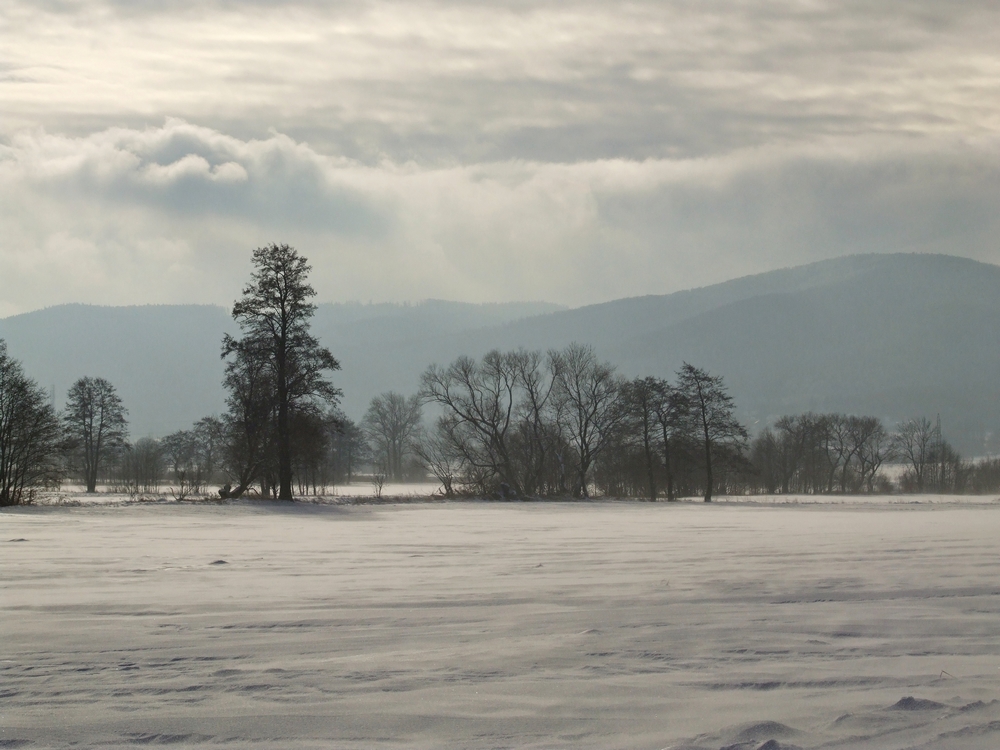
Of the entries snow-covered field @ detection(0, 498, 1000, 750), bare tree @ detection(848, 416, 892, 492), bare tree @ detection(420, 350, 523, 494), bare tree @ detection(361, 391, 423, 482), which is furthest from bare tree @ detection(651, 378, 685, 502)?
bare tree @ detection(361, 391, 423, 482)

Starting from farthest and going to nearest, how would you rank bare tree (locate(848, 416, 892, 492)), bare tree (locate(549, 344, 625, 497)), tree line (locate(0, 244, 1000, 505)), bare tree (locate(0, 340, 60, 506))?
1. bare tree (locate(848, 416, 892, 492))
2. bare tree (locate(549, 344, 625, 497))
3. tree line (locate(0, 244, 1000, 505))
4. bare tree (locate(0, 340, 60, 506))

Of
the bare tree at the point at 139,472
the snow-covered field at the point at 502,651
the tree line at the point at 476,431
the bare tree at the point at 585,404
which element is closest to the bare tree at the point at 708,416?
the tree line at the point at 476,431

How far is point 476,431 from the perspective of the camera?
58.2 metres

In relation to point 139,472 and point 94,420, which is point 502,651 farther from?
point 139,472

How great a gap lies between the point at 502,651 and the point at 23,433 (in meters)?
35.7

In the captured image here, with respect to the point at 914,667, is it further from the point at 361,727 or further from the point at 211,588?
the point at 211,588

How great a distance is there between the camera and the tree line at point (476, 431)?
39281 millimetres

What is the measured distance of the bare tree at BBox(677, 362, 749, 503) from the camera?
60.3 metres

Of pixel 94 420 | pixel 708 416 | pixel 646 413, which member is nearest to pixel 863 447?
pixel 708 416

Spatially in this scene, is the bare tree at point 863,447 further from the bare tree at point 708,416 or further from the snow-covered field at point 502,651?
the snow-covered field at point 502,651

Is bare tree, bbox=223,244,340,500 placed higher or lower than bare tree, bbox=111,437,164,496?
higher

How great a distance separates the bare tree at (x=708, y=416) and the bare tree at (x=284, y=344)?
96.2 feet

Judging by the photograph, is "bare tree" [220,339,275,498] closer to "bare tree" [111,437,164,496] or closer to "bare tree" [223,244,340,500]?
"bare tree" [223,244,340,500]

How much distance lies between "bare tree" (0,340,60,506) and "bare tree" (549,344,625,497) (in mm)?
35068
